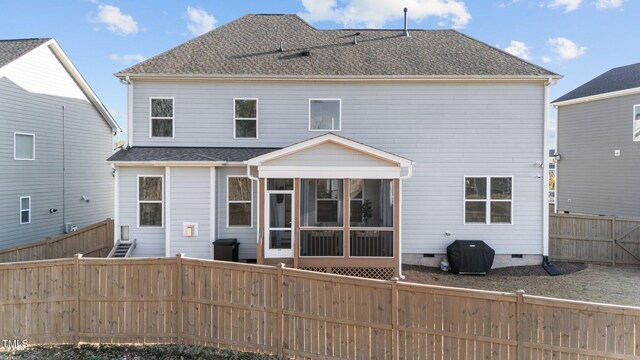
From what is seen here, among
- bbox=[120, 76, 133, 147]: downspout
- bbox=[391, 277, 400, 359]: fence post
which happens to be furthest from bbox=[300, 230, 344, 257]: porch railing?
bbox=[120, 76, 133, 147]: downspout

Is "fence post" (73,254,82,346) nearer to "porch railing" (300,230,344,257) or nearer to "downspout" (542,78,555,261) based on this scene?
"porch railing" (300,230,344,257)

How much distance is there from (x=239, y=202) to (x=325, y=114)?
402cm

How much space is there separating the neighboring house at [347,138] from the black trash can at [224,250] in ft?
1.60

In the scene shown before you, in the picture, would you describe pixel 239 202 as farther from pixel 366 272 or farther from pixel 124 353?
pixel 124 353

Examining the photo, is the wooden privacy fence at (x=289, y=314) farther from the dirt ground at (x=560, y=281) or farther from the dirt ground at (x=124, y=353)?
the dirt ground at (x=560, y=281)

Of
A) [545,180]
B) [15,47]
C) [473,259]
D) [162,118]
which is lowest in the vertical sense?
[473,259]

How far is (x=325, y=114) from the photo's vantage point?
11.2 metres

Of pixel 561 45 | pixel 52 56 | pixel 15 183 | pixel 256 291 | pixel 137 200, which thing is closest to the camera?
pixel 256 291

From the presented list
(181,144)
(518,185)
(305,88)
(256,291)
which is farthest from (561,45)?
(256,291)

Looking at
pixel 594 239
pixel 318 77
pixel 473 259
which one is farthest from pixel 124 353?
pixel 594 239

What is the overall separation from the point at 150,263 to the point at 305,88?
24.1 feet

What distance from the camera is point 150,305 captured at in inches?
227

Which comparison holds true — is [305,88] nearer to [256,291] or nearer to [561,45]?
[256,291]

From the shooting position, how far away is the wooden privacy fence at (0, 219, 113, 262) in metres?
9.43
